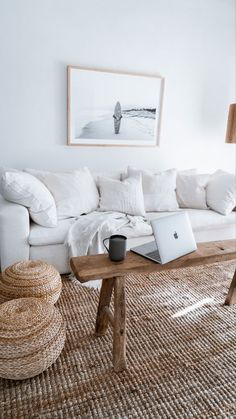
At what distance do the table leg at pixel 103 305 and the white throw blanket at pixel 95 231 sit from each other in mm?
554

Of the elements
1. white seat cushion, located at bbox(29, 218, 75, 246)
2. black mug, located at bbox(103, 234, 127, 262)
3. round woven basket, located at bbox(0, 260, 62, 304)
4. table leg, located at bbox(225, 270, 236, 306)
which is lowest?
table leg, located at bbox(225, 270, 236, 306)

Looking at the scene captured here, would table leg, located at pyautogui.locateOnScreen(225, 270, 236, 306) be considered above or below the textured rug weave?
above

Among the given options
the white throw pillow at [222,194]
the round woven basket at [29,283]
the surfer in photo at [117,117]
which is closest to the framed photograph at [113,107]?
the surfer in photo at [117,117]

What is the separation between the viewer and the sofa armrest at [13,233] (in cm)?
210

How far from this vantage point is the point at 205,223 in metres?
2.76

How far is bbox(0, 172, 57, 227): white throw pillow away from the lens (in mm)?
2160

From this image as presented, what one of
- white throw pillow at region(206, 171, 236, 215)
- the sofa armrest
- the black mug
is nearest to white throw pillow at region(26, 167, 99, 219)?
the sofa armrest

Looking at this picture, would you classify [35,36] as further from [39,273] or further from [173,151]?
[39,273]

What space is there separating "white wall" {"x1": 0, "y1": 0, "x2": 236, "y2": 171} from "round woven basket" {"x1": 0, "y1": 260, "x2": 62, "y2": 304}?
1448 mm

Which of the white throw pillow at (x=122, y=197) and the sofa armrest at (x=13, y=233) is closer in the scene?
the sofa armrest at (x=13, y=233)

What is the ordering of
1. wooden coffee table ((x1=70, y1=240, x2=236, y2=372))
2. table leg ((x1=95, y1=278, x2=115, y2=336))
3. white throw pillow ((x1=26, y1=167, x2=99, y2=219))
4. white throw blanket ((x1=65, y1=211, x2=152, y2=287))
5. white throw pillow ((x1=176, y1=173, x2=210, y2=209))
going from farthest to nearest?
white throw pillow ((x1=176, y1=173, x2=210, y2=209)) → white throw pillow ((x1=26, y1=167, x2=99, y2=219)) → white throw blanket ((x1=65, y1=211, x2=152, y2=287)) → table leg ((x1=95, y1=278, x2=115, y2=336)) → wooden coffee table ((x1=70, y1=240, x2=236, y2=372))

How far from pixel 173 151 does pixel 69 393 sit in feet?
9.19

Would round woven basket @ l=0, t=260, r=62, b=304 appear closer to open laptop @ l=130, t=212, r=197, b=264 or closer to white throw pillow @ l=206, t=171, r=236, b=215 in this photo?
open laptop @ l=130, t=212, r=197, b=264

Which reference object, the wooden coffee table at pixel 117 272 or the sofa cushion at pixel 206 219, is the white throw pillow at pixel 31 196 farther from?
the sofa cushion at pixel 206 219
